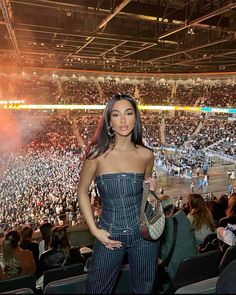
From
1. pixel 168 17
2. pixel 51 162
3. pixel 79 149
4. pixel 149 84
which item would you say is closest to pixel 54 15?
pixel 168 17

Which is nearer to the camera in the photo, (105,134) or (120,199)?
(120,199)

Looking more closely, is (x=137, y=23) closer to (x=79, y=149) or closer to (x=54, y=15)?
(x=54, y=15)

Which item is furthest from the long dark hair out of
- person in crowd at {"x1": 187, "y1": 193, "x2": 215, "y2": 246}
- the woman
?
person in crowd at {"x1": 187, "y1": 193, "x2": 215, "y2": 246}

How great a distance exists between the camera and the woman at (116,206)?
1.76 meters

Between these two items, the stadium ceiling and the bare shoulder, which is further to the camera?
the stadium ceiling

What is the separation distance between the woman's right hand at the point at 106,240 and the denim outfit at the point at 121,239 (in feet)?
0.10

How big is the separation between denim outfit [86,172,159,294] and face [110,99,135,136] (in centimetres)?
27

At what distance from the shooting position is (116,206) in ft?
5.86

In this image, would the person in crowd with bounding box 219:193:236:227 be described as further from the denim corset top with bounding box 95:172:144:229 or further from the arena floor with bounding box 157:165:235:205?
the arena floor with bounding box 157:165:235:205

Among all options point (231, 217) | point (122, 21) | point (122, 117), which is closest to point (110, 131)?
point (122, 117)

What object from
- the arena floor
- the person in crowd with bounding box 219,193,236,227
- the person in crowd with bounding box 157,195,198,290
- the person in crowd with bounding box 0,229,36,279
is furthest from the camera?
the arena floor

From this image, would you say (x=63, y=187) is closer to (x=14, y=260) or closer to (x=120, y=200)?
(x=14, y=260)

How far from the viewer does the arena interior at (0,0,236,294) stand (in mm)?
7645

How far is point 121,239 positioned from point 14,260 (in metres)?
1.73
